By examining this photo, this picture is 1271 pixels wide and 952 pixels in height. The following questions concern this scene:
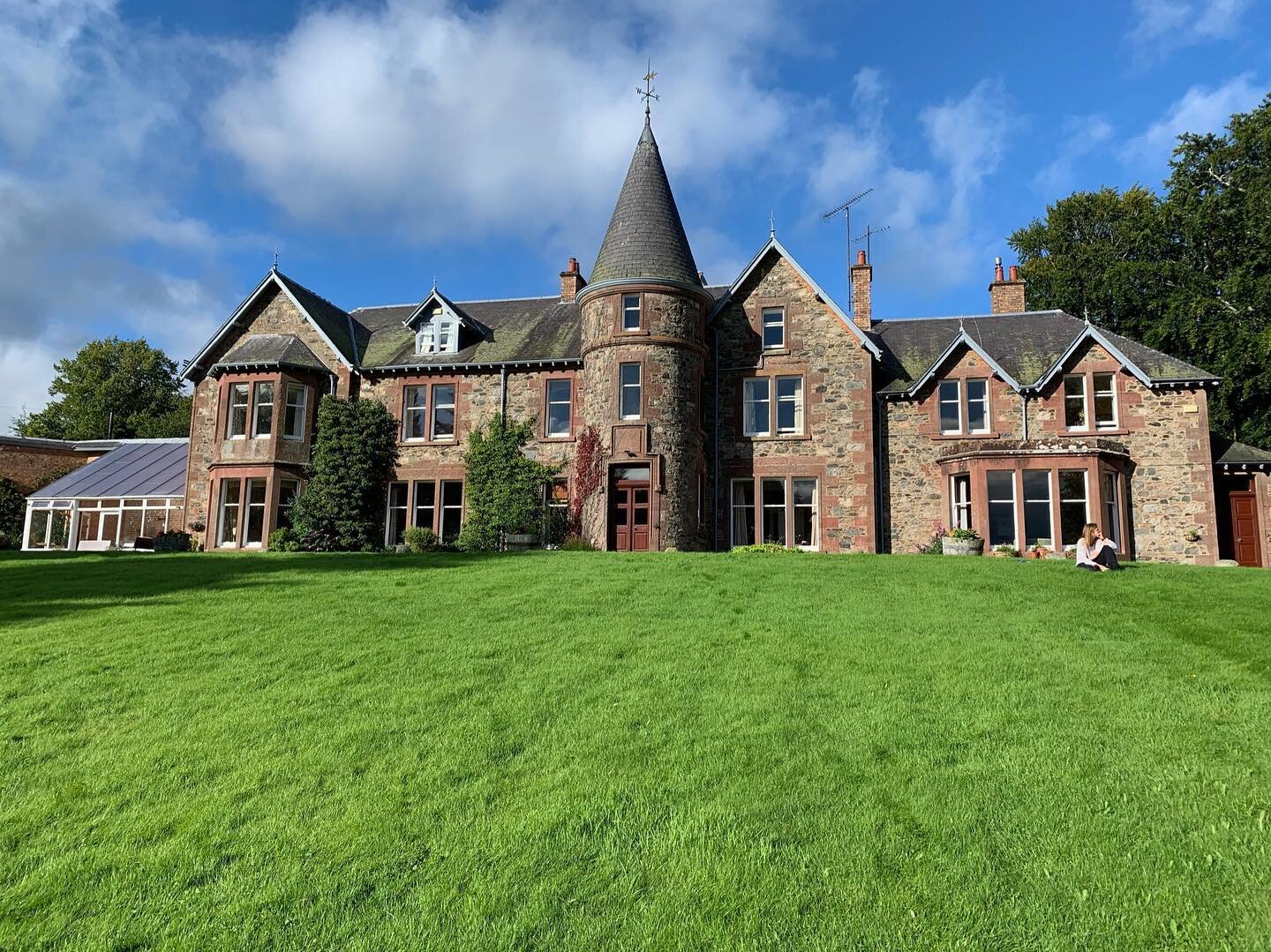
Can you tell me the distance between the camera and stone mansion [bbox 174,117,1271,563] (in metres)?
24.2

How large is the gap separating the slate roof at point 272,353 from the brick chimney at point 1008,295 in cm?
2449

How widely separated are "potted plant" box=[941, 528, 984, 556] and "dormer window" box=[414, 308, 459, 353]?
1739 centimetres

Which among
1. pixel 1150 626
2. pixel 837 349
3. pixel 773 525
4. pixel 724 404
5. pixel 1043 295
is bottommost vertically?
pixel 1150 626

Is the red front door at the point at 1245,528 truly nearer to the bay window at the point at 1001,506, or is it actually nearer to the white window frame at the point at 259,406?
the bay window at the point at 1001,506

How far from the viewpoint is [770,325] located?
27.0 m

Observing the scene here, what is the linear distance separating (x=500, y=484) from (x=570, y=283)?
30.1 feet

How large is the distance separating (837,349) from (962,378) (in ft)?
13.4

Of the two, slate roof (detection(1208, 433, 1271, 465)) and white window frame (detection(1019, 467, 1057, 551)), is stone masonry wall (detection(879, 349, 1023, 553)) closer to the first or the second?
white window frame (detection(1019, 467, 1057, 551))

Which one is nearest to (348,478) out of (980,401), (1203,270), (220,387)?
(220,387)

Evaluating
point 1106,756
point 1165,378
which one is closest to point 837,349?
point 1165,378

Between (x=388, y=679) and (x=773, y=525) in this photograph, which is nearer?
(x=388, y=679)

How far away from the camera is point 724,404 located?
26781 millimetres

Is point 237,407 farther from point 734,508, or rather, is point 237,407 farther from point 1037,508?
point 1037,508

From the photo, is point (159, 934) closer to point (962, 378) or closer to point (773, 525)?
point (773, 525)
